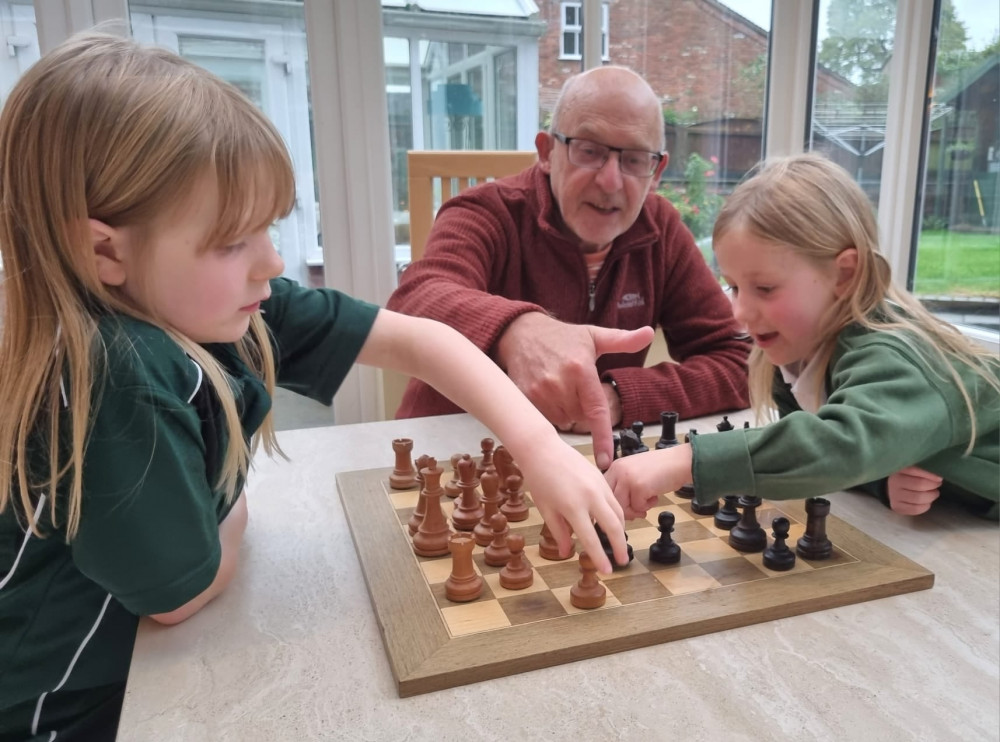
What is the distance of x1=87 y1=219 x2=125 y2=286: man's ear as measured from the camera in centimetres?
72

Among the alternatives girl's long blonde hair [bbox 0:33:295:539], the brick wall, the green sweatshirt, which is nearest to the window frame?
the brick wall

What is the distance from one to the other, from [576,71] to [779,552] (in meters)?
2.16

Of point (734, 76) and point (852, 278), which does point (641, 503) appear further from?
point (734, 76)

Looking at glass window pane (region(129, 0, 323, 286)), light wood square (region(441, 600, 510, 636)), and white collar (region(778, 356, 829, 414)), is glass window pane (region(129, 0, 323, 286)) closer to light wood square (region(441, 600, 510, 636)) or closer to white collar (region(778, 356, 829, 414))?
white collar (region(778, 356, 829, 414))

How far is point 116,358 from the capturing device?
707 mm

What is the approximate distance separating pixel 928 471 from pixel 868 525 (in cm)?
11

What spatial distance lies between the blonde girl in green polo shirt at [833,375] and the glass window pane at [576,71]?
153cm

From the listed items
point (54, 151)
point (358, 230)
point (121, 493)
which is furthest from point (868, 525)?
point (358, 230)

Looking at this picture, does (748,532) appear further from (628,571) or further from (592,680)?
(592,680)

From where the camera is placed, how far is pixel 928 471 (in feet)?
3.42

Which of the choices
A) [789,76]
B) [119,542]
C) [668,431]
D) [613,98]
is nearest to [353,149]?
[613,98]

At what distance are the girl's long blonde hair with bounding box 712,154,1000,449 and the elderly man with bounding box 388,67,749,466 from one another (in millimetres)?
383

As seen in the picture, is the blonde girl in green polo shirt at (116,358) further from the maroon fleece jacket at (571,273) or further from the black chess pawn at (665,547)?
the maroon fleece jacket at (571,273)

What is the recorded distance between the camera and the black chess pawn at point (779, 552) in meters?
0.87
